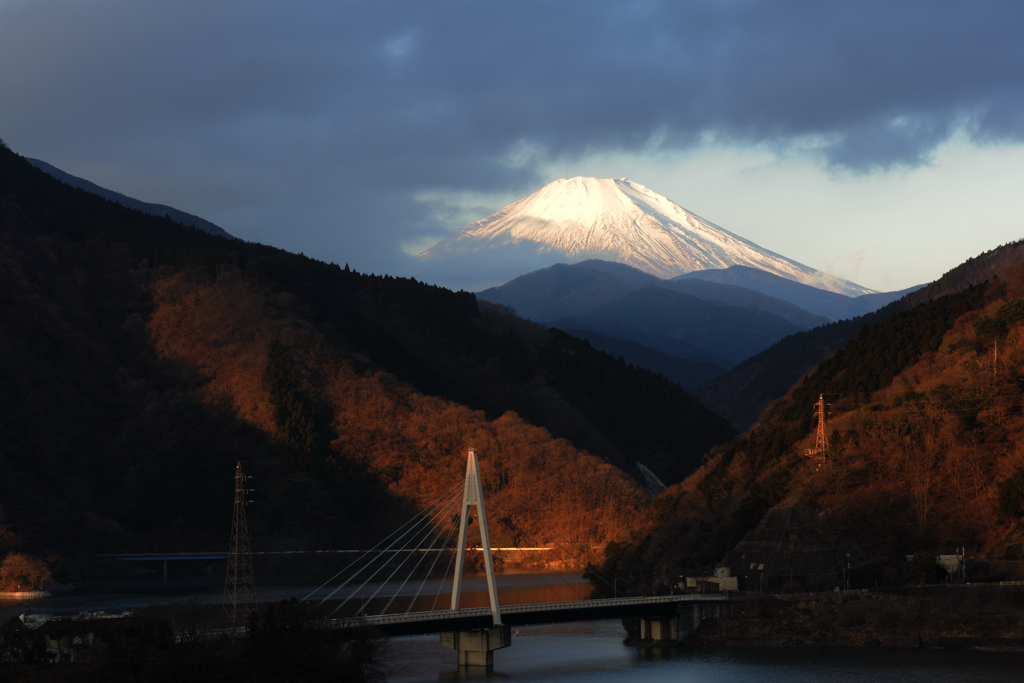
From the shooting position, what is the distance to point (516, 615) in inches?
2227

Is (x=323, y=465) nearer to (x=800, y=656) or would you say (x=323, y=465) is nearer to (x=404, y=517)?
(x=404, y=517)

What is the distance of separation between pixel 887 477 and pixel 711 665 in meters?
19.3

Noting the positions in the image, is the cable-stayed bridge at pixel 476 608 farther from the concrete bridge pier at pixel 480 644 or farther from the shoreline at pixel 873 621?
the shoreline at pixel 873 621

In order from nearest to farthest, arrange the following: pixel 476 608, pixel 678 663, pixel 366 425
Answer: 1. pixel 476 608
2. pixel 678 663
3. pixel 366 425

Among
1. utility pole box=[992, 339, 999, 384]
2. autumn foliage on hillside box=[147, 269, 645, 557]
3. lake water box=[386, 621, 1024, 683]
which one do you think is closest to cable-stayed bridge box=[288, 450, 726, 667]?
lake water box=[386, 621, 1024, 683]

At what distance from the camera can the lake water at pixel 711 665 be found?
51.8 metres

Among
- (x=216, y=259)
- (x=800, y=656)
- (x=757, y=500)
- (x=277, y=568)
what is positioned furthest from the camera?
(x=216, y=259)

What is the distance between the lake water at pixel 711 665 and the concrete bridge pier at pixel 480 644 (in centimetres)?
72

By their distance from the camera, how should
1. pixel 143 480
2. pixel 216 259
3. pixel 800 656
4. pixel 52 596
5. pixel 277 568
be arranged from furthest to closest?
pixel 216 259 → pixel 143 480 → pixel 277 568 → pixel 52 596 → pixel 800 656

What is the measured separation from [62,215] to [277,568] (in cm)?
6970

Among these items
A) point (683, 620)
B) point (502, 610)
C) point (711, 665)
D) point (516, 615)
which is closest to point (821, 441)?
point (683, 620)

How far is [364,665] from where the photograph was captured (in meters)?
48.0

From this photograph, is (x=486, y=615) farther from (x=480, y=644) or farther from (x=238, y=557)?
(x=238, y=557)

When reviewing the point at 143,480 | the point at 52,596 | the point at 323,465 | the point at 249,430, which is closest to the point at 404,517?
the point at 323,465
